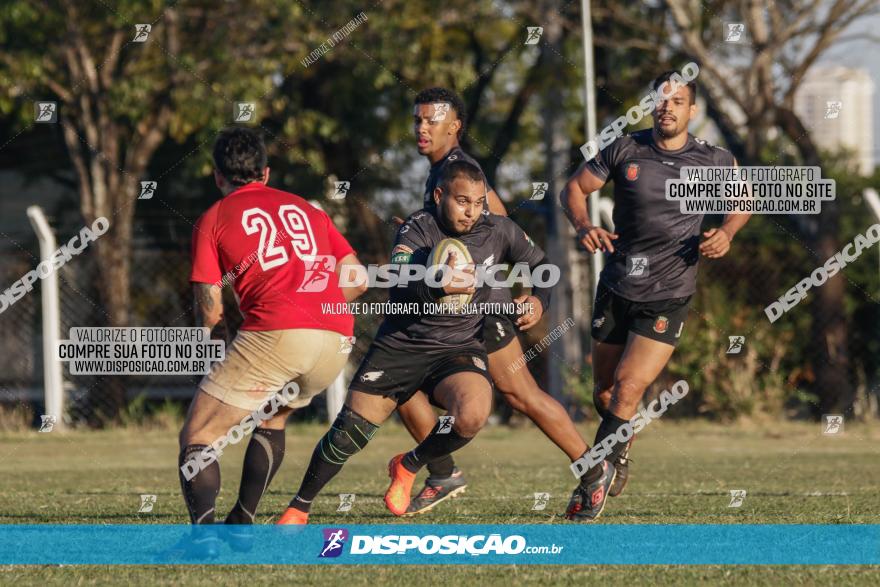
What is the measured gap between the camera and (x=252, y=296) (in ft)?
21.4

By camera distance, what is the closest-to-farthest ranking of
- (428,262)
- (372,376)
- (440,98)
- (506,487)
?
1. (428,262)
2. (372,376)
3. (440,98)
4. (506,487)

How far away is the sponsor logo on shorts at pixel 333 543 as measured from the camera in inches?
249

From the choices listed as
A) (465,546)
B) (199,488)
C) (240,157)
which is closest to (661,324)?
(465,546)

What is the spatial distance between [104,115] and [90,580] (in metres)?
12.7

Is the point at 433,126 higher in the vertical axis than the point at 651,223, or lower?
higher

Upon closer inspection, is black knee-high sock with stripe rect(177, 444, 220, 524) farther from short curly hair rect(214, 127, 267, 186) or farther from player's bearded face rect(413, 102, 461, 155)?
player's bearded face rect(413, 102, 461, 155)

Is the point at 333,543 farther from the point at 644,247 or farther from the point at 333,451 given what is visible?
the point at 644,247

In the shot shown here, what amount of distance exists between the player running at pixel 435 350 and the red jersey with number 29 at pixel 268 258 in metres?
0.91

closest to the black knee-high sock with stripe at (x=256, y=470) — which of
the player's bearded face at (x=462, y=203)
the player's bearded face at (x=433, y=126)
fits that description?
the player's bearded face at (x=462, y=203)

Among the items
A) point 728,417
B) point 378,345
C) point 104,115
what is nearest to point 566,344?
point 728,417

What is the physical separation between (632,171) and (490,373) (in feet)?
4.93

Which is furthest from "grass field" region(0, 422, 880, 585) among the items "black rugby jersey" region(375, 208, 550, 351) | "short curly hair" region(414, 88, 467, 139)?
"short curly hair" region(414, 88, 467, 139)

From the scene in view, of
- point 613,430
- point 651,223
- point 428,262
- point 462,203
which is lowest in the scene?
point 613,430

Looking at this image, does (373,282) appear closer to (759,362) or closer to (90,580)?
(759,362)
